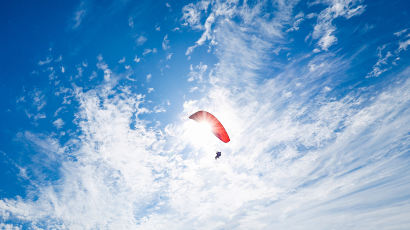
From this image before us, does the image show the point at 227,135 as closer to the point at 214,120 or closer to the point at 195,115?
the point at 214,120

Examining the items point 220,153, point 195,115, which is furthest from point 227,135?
point 195,115

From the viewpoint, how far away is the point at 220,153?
21.8m

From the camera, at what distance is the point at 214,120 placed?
2203cm

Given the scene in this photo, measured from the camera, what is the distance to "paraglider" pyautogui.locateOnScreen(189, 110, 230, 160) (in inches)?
835

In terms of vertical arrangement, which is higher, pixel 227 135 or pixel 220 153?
pixel 227 135

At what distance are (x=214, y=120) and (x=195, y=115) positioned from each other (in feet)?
7.25

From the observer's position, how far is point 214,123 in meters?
22.3

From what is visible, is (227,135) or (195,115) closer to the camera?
(195,115)

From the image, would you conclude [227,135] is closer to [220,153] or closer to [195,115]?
[220,153]

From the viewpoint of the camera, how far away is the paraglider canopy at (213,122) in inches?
834

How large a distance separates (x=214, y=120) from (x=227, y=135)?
242 centimetres

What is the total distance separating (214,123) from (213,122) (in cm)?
20

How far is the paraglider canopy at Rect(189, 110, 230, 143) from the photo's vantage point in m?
21.2

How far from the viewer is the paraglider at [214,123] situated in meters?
21.2
